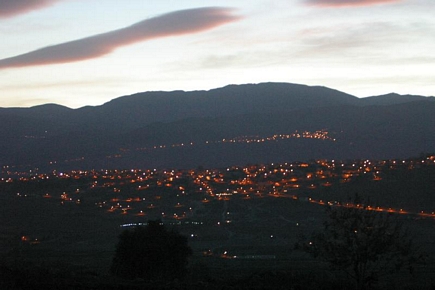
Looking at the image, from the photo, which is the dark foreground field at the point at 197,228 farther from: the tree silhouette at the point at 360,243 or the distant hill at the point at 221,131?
the distant hill at the point at 221,131

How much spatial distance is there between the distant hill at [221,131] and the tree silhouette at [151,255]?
7754 centimetres

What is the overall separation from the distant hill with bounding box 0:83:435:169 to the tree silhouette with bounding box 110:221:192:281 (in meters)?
77.5

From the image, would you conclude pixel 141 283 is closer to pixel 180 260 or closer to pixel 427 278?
pixel 180 260

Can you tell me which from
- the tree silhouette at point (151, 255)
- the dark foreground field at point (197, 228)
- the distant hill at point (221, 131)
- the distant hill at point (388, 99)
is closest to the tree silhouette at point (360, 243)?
the dark foreground field at point (197, 228)

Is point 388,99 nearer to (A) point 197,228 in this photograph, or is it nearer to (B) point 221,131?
(B) point 221,131

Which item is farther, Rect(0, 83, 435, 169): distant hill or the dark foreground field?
Rect(0, 83, 435, 169): distant hill

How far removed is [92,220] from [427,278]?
95.3 feet

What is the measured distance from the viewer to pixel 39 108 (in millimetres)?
176375

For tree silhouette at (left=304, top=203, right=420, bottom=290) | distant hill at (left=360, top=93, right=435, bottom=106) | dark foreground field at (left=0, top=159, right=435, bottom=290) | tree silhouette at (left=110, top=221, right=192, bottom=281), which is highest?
distant hill at (left=360, top=93, right=435, bottom=106)

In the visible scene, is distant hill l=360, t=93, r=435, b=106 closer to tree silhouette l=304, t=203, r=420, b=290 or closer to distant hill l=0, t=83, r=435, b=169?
distant hill l=0, t=83, r=435, b=169

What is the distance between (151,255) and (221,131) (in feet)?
328

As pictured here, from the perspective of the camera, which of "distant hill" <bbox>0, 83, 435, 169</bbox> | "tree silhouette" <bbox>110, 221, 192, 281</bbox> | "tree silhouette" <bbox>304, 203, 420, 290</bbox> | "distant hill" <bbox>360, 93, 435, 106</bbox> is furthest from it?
"distant hill" <bbox>360, 93, 435, 106</bbox>

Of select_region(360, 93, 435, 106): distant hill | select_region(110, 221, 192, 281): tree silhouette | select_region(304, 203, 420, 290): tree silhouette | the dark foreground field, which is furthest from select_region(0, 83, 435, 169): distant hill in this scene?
select_region(304, 203, 420, 290): tree silhouette

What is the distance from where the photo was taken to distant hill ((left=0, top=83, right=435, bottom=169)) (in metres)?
110
